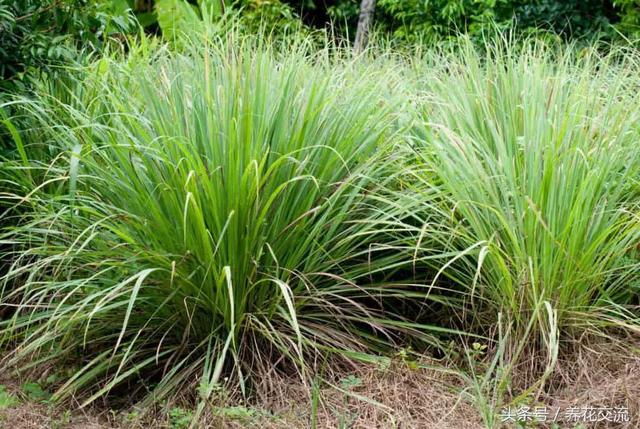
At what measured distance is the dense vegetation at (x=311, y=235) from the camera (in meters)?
3.07

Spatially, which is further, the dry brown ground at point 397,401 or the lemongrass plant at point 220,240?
the lemongrass plant at point 220,240

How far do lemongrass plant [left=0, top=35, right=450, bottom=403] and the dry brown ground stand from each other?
4.8 inches

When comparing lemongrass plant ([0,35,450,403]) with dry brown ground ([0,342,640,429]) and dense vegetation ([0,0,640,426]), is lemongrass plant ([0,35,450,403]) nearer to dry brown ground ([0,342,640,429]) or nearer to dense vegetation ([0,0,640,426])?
dense vegetation ([0,0,640,426])

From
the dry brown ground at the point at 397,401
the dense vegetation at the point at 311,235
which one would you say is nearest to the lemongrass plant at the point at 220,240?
the dense vegetation at the point at 311,235

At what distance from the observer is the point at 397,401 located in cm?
304

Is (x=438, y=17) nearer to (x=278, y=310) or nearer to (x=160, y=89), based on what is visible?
(x=160, y=89)

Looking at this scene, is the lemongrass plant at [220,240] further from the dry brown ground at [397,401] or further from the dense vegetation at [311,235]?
the dry brown ground at [397,401]

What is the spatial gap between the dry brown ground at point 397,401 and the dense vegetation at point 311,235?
9 cm

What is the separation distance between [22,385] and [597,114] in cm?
281

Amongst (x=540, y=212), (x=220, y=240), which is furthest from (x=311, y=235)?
(x=540, y=212)

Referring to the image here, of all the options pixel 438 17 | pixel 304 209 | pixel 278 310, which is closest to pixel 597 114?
pixel 304 209

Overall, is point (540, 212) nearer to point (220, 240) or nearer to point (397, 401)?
point (397, 401)

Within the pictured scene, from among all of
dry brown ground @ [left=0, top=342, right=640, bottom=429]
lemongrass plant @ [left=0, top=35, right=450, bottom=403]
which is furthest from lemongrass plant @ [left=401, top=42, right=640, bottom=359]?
lemongrass plant @ [left=0, top=35, right=450, bottom=403]

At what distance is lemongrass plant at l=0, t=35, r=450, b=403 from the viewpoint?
3.07m
